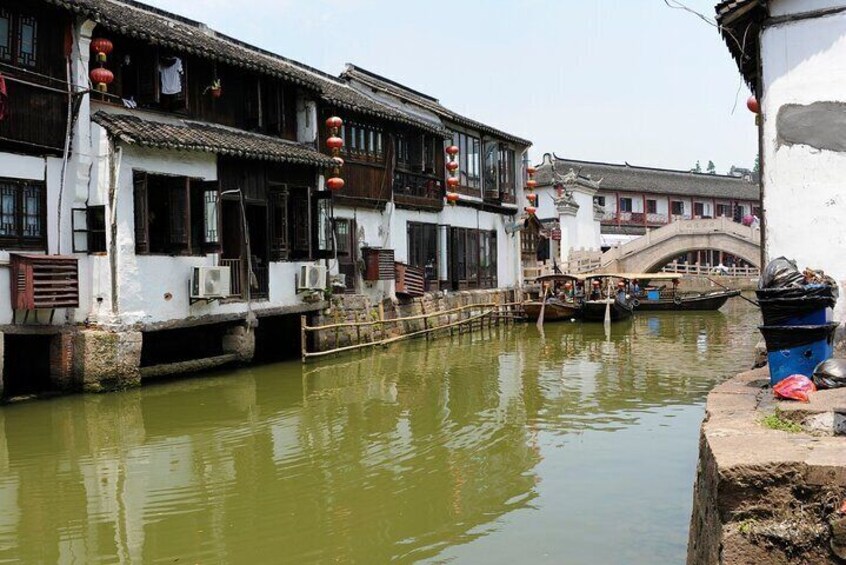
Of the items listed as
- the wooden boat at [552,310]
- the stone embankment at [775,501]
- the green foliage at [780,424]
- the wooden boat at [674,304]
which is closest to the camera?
the stone embankment at [775,501]

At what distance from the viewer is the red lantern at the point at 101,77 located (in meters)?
13.2

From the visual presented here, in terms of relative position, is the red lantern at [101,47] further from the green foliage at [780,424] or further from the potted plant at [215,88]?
the green foliage at [780,424]

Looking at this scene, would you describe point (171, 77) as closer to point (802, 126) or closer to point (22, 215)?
point (22, 215)

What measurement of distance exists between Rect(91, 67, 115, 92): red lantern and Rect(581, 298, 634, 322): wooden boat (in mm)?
18771

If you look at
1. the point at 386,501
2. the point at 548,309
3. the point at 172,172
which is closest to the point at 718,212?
the point at 548,309

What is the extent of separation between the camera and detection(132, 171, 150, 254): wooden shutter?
13.8 metres

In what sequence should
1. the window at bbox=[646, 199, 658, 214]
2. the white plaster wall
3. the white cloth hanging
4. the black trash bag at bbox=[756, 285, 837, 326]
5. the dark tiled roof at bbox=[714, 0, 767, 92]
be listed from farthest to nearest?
the window at bbox=[646, 199, 658, 214] < the white cloth hanging < the dark tiled roof at bbox=[714, 0, 767, 92] < the white plaster wall < the black trash bag at bbox=[756, 285, 837, 326]

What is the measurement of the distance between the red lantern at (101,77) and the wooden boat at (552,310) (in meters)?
17.4

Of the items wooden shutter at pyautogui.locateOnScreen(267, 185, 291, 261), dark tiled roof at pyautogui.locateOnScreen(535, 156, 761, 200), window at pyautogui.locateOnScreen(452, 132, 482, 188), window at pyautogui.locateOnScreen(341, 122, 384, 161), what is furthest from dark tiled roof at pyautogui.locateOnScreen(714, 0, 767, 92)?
dark tiled roof at pyautogui.locateOnScreen(535, 156, 761, 200)

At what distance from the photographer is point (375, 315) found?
20.9 m

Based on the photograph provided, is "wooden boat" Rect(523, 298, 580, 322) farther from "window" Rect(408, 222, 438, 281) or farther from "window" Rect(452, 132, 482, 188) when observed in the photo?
"window" Rect(452, 132, 482, 188)

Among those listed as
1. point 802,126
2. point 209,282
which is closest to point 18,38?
point 209,282

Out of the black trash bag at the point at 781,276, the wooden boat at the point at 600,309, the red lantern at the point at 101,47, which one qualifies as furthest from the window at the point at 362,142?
the black trash bag at the point at 781,276

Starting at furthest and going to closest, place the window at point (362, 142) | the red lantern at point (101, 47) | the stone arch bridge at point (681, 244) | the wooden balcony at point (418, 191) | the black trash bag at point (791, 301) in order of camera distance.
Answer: the stone arch bridge at point (681, 244)
the wooden balcony at point (418, 191)
the window at point (362, 142)
the red lantern at point (101, 47)
the black trash bag at point (791, 301)
